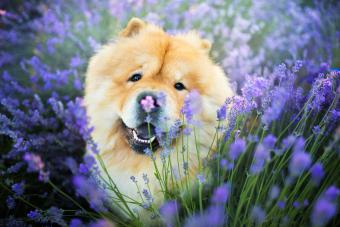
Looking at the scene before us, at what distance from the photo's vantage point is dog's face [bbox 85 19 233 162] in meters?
1.81

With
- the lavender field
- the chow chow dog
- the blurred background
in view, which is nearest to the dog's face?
the chow chow dog

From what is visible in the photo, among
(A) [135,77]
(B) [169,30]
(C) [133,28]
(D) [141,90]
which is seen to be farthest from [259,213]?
(B) [169,30]

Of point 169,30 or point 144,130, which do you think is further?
point 169,30

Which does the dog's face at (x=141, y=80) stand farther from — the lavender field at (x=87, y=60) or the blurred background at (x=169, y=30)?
the blurred background at (x=169, y=30)

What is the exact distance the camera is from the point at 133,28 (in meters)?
2.11

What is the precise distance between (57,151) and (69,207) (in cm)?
44

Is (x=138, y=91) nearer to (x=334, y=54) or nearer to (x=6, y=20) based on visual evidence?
(x=334, y=54)

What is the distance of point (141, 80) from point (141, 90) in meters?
0.18

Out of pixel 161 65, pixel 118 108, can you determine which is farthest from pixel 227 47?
pixel 118 108

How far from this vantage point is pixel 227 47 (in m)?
3.03

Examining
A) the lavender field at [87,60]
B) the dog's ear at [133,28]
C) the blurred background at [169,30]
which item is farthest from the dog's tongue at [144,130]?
the blurred background at [169,30]

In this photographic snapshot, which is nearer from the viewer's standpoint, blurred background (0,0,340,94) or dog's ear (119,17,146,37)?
dog's ear (119,17,146,37)

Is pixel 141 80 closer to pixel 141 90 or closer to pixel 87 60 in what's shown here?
pixel 141 90

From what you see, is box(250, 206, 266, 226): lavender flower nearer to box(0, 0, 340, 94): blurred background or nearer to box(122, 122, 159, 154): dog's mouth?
box(122, 122, 159, 154): dog's mouth
